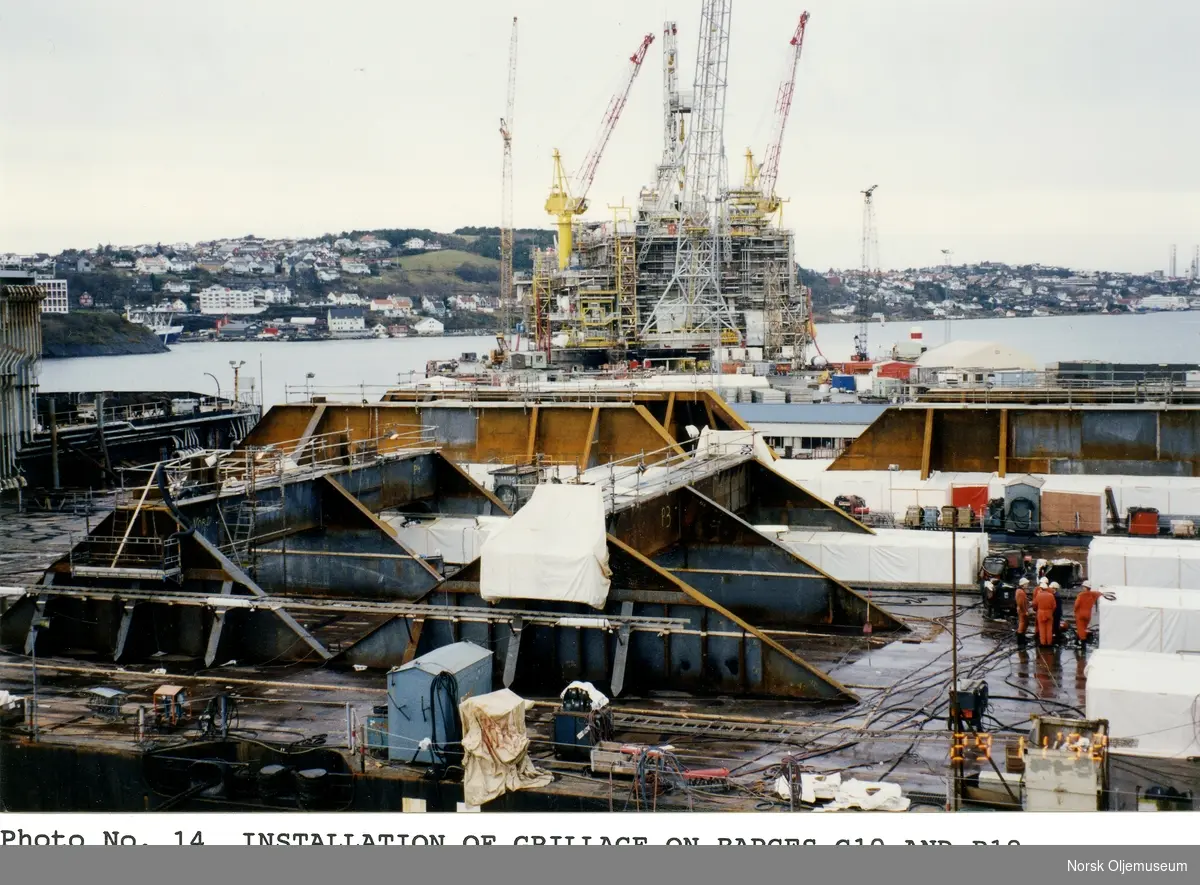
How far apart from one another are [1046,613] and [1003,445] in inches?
567

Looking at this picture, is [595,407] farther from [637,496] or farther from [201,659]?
[201,659]

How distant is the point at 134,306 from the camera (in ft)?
516

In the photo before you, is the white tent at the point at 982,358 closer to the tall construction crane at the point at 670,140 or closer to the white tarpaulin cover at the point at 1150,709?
the tall construction crane at the point at 670,140

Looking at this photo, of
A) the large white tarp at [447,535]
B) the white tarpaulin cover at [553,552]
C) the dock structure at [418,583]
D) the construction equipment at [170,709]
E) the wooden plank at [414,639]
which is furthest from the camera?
the large white tarp at [447,535]

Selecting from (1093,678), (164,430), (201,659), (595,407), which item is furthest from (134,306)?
(1093,678)

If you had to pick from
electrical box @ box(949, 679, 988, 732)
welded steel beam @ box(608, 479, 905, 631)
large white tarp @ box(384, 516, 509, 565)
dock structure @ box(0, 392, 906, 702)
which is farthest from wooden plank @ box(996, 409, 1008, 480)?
electrical box @ box(949, 679, 988, 732)

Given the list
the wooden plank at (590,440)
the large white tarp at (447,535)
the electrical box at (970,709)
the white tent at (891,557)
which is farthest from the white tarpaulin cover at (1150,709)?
the wooden plank at (590,440)

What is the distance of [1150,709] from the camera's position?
1560 centimetres

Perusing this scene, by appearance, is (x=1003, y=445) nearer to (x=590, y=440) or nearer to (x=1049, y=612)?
(x=590, y=440)

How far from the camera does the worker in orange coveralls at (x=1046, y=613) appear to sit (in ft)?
69.0

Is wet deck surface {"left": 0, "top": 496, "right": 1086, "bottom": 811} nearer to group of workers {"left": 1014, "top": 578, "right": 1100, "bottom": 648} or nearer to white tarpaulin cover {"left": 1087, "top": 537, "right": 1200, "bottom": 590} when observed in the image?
group of workers {"left": 1014, "top": 578, "right": 1100, "bottom": 648}

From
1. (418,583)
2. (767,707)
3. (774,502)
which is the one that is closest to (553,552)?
(767,707)

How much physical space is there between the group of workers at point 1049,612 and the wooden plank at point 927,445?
13407mm

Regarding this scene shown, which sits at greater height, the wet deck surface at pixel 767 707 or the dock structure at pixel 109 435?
the dock structure at pixel 109 435
